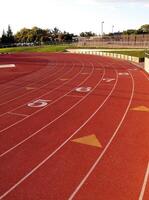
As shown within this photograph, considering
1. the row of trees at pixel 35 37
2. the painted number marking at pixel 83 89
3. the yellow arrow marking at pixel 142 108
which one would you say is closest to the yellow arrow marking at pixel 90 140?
the yellow arrow marking at pixel 142 108

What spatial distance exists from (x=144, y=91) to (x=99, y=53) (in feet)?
114

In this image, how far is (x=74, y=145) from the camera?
417 inches

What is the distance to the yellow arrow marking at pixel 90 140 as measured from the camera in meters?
10.6

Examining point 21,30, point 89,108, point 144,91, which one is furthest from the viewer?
point 21,30

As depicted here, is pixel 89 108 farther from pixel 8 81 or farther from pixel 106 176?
pixel 8 81

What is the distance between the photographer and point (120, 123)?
1301 centimetres

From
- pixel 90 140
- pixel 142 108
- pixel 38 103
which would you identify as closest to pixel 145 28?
pixel 38 103

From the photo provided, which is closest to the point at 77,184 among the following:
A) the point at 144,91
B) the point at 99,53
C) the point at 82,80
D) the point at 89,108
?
the point at 89,108

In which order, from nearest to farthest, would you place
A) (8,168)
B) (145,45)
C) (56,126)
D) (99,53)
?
(8,168), (56,126), (99,53), (145,45)

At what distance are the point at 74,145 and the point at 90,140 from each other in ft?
2.36

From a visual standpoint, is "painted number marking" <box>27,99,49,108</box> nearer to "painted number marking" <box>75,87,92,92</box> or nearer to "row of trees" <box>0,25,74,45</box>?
"painted number marking" <box>75,87,92,92</box>

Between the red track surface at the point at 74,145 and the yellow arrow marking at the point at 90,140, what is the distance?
0.15 meters

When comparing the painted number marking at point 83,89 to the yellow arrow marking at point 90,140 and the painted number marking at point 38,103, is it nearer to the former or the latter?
the painted number marking at point 38,103

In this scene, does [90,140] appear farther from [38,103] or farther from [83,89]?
[83,89]
